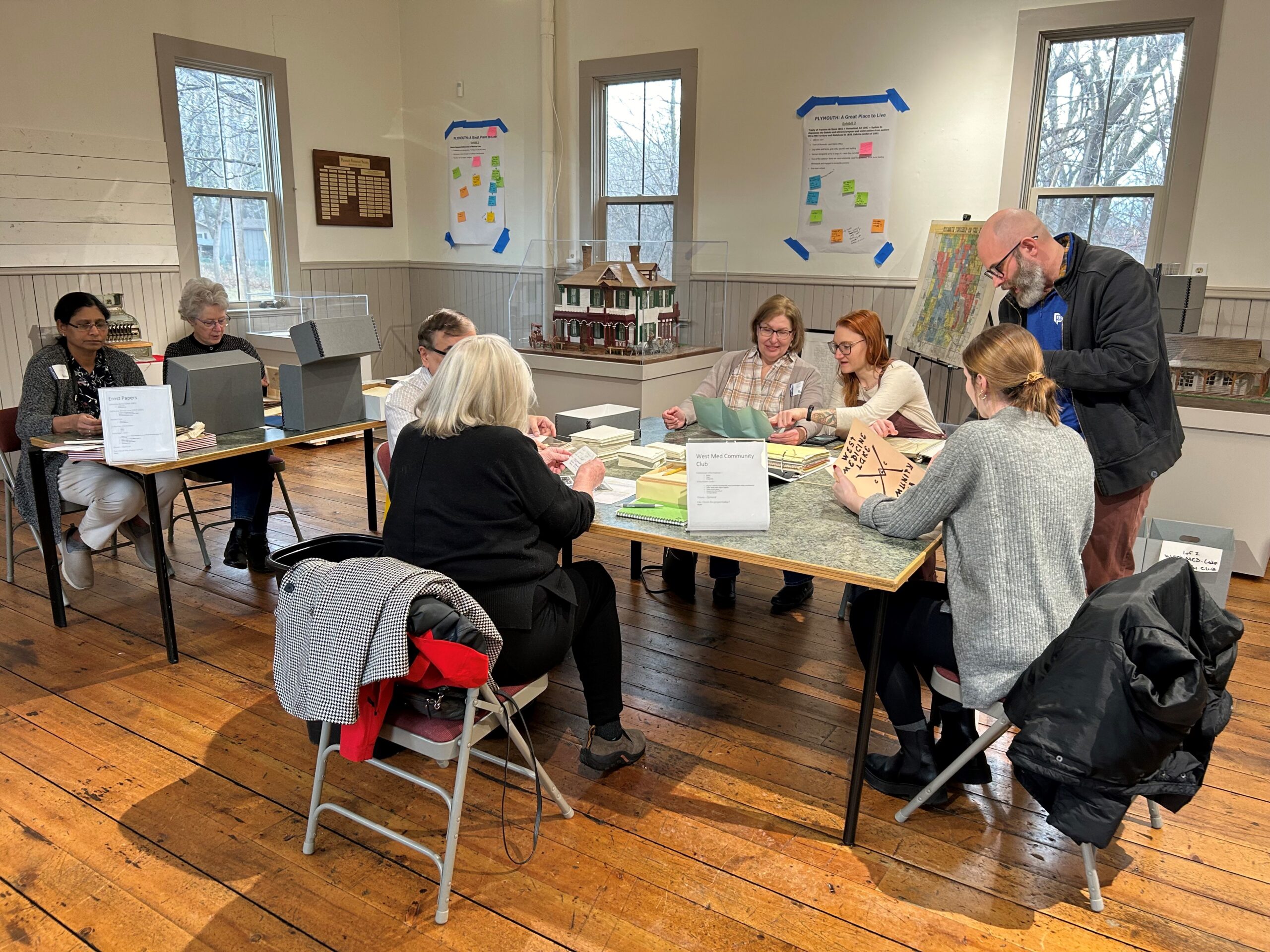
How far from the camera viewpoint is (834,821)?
88.4 inches

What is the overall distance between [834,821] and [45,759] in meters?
2.12

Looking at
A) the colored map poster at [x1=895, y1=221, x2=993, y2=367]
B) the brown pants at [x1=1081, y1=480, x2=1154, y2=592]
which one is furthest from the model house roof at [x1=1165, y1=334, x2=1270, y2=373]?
the brown pants at [x1=1081, y1=480, x2=1154, y2=592]

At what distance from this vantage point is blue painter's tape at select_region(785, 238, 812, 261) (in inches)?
221

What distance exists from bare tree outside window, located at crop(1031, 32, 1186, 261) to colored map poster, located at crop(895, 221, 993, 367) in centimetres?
48

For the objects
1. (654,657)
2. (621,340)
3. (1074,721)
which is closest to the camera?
(1074,721)

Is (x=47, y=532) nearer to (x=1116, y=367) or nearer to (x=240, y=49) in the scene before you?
(x=1116, y=367)

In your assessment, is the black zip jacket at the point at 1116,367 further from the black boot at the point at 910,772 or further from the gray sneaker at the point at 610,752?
the gray sneaker at the point at 610,752

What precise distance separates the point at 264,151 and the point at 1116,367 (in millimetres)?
5824

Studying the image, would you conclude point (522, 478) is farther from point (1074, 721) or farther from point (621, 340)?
point (621, 340)

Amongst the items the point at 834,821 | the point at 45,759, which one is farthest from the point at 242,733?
the point at 834,821

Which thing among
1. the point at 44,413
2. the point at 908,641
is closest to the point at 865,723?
the point at 908,641

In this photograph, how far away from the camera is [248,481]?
12.8ft

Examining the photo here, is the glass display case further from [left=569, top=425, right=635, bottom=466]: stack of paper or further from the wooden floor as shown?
the wooden floor

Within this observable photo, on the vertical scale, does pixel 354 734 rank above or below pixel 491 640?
below
